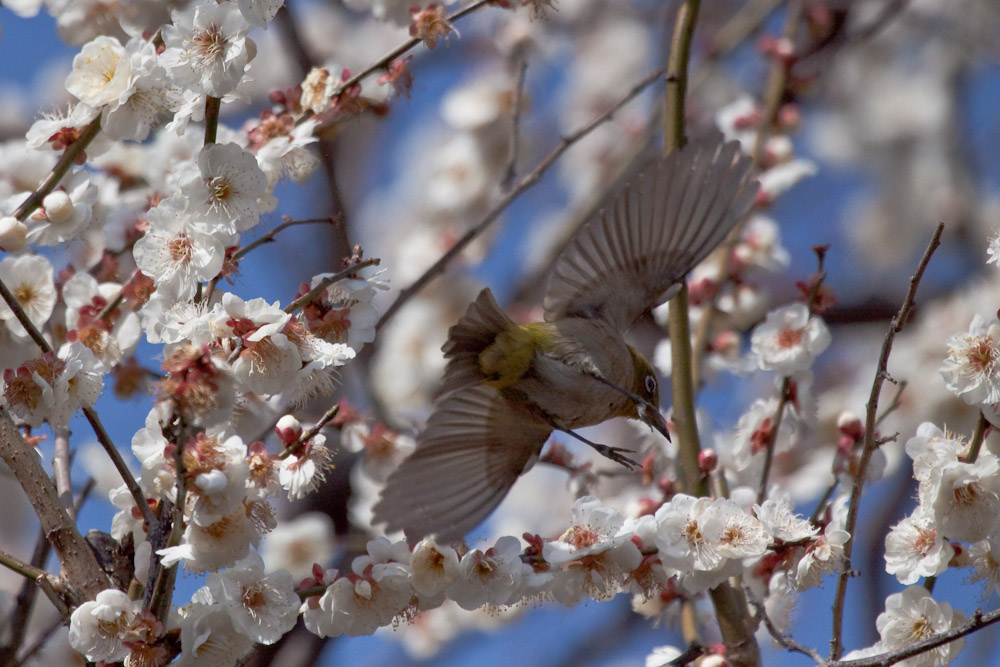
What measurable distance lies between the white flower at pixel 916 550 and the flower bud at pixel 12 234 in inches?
59.7

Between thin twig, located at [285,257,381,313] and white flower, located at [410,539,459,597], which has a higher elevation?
thin twig, located at [285,257,381,313]

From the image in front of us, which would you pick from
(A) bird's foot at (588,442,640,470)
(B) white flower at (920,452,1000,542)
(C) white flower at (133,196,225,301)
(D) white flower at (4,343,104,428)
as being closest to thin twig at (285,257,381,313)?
(C) white flower at (133,196,225,301)

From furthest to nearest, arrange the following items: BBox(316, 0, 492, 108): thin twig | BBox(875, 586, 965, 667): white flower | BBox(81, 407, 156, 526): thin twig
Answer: BBox(316, 0, 492, 108): thin twig < BBox(875, 586, 965, 667): white flower < BBox(81, 407, 156, 526): thin twig

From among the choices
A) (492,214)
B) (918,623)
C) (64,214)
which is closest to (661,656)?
(918,623)

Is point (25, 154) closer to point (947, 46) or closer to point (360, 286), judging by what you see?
point (360, 286)

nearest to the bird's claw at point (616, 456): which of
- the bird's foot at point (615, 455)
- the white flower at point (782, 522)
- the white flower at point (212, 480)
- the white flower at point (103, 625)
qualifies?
the bird's foot at point (615, 455)

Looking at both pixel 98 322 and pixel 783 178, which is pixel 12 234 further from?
pixel 783 178

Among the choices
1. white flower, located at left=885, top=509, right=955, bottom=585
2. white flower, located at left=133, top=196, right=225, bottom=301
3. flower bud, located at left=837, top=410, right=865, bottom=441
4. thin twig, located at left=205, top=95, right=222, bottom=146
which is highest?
thin twig, located at left=205, top=95, right=222, bottom=146

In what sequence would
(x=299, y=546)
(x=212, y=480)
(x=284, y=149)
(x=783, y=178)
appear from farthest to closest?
(x=299, y=546), (x=783, y=178), (x=284, y=149), (x=212, y=480)

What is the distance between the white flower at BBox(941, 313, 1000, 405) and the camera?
5.53ft

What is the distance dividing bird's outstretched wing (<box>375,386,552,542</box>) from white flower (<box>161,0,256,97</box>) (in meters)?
0.73

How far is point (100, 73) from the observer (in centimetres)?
177

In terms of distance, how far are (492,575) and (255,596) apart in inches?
14.2

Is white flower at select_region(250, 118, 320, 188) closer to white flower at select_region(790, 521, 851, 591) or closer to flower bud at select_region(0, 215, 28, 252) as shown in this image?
flower bud at select_region(0, 215, 28, 252)
